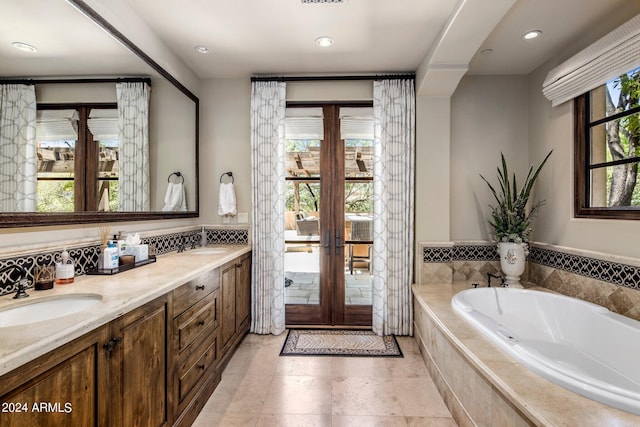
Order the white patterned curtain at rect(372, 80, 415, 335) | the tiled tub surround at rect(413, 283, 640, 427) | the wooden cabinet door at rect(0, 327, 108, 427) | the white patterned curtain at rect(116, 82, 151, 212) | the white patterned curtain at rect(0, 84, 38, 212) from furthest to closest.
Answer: the white patterned curtain at rect(372, 80, 415, 335)
the white patterned curtain at rect(116, 82, 151, 212)
the white patterned curtain at rect(0, 84, 38, 212)
the tiled tub surround at rect(413, 283, 640, 427)
the wooden cabinet door at rect(0, 327, 108, 427)

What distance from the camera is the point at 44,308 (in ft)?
4.24

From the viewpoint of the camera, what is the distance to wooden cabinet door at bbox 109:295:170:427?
1.21 metres

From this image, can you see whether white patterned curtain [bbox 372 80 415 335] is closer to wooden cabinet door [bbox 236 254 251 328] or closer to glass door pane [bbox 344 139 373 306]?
glass door pane [bbox 344 139 373 306]

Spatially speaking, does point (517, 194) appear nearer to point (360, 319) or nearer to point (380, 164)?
point (380, 164)

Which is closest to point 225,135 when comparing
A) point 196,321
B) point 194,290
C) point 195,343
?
point 194,290

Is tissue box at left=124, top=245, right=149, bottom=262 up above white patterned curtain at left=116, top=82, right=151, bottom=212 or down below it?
below

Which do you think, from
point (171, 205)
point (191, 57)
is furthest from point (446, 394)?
point (191, 57)

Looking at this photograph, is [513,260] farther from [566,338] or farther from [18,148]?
[18,148]

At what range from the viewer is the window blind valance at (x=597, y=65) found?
6.30 feet

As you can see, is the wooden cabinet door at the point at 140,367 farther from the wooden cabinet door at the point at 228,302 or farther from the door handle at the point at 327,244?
the door handle at the point at 327,244

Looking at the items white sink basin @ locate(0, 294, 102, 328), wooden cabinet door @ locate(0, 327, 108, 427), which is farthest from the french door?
wooden cabinet door @ locate(0, 327, 108, 427)

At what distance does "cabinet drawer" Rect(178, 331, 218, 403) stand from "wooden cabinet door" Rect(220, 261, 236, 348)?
7.5 inches

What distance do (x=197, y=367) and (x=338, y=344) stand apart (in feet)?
4.57

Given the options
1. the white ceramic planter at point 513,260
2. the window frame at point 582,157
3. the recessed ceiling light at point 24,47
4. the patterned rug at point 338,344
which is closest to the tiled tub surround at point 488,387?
the patterned rug at point 338,344
